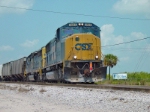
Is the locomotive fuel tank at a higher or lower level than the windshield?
lower

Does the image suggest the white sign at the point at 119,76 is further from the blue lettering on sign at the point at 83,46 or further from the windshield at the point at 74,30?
the blue lettering on sign at the point at 83,46

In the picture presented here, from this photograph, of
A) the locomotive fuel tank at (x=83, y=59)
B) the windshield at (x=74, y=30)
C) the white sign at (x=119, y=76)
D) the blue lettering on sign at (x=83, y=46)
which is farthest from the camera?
the white sign at (x=119, y=76)

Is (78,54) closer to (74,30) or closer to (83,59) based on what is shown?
(83,59)

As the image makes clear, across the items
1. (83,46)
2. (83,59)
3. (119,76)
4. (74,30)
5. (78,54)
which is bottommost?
(119,76)

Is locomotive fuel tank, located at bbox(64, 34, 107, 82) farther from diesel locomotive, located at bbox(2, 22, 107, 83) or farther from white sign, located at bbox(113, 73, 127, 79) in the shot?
white sign, located at bbox(113, 73, 127, 79)

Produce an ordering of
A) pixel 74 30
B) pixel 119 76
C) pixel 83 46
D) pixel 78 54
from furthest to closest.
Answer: pixel 119 76
pixel 74 30
pixel 83 46
pixel 78 54

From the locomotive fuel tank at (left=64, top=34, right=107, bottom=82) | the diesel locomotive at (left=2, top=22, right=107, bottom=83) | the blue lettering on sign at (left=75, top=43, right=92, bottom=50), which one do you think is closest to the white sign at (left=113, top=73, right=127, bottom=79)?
the diesel locomotive at (left=2, top=22, right=107, bottom=83)

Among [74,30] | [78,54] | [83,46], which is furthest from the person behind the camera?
[74,30]

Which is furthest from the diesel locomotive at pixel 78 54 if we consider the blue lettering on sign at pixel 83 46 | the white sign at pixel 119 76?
the white sign at pixel 119 76

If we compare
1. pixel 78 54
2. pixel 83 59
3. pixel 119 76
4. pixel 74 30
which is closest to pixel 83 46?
pixel 78 54

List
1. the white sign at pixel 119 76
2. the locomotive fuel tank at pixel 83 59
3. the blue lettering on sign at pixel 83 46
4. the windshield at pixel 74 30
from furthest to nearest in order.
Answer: the white sign at pixel 119 76 < the windshield at pixel 74 30 < the blue lettering on sign at pixel 83 46 < the locomotive fuel tank at pixel 83 59

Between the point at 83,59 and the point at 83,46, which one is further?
the point at 83,46

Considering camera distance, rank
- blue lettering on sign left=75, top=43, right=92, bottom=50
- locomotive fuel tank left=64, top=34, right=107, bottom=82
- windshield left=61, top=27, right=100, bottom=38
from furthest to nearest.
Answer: windshield left=61, top=27, right=100, bottom=38 < blue lettering on sign left=75, top=43, right=92, bottom=50 < locomotive fuel tank left=64, top=34, right=107, bottom=82

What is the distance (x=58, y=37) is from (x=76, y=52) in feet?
7.29
